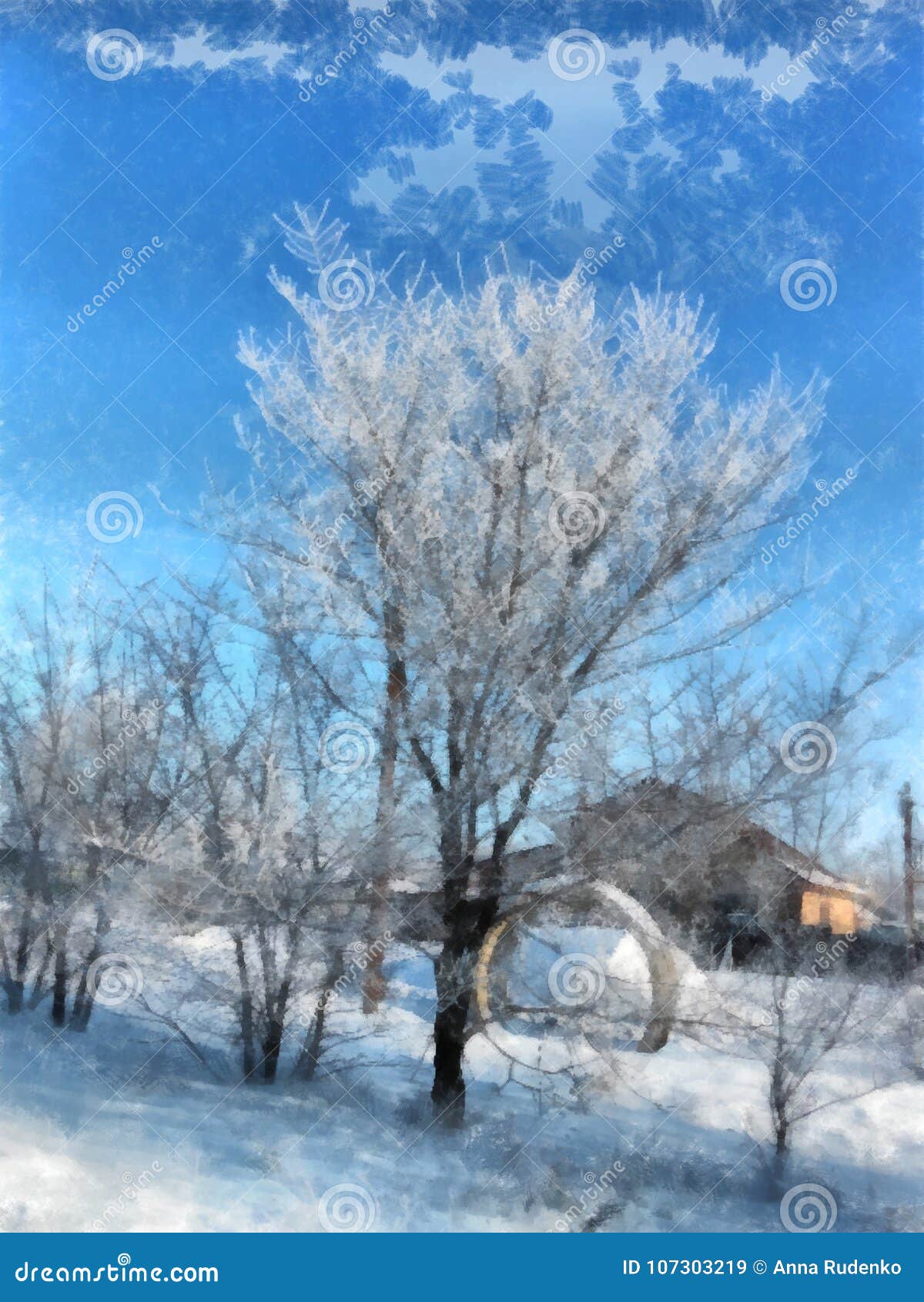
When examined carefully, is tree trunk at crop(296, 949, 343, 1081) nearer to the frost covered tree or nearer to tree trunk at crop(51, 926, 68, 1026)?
A: the frost covered tree

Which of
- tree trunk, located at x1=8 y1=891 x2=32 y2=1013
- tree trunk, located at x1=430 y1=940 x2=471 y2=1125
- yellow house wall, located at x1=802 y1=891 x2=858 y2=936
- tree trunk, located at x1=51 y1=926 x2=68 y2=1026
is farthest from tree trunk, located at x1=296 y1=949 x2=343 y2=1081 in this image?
yellow house wall, located at x1=802 y1=891 x2=858 y2=936

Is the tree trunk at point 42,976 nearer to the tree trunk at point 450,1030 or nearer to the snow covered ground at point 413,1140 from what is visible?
the snow covered ground at point 413,1140

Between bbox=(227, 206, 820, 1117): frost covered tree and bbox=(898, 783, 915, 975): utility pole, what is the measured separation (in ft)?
2.49

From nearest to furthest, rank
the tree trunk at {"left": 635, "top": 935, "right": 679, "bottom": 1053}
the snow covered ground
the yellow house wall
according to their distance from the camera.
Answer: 1. the snow covered ground
2. the tree trunk at {"left": 635, "top": 935, "right": 679, "bottom": 1053}
3. the yellow house wall

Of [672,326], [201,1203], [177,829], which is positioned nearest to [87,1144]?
[201,1203]

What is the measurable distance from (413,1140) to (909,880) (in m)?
1.71

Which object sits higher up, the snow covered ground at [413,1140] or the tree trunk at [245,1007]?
the tree trunk at [245,1007]

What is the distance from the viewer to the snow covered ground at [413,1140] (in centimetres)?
293

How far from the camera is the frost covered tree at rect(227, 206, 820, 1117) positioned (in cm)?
329

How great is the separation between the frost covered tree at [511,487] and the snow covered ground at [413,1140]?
1.00 meters

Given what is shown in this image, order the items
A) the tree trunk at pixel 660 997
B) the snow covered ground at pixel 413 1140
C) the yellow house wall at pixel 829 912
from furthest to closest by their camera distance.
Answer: the yellow house wall at pixel 829 912, the tree trunk at pixel 660 997, the snow covered ground at pixel 413 1140

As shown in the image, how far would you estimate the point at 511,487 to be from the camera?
3.41m

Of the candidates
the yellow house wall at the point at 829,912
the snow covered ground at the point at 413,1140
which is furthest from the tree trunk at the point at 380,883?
the yellow house wall at the point at 829,912

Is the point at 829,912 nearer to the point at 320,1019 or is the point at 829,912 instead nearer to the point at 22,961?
the point at 320,1019
